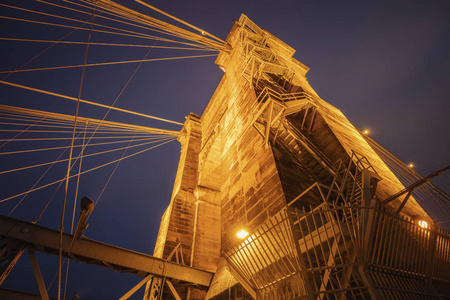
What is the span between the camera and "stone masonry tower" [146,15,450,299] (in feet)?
11.4

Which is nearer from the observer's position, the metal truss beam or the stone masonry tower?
A: the stone masonry tower

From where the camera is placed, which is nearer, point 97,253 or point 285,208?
point 285,208

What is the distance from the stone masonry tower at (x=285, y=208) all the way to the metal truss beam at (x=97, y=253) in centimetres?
63

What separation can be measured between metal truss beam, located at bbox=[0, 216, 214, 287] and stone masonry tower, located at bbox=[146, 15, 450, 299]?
2.07 ft

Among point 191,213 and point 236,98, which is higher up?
point 236,98

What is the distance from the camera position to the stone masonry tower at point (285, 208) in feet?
11.4

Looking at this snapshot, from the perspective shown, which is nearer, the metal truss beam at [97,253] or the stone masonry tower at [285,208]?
the stone masonry tower at [285,208]

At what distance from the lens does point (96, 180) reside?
118 meters

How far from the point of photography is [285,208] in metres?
4.15

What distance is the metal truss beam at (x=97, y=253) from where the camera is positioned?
5448mm

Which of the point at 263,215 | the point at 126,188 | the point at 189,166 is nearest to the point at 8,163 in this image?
the point at 126,188

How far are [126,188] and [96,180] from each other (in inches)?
816

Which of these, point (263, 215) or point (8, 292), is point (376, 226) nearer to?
point (263, 215)

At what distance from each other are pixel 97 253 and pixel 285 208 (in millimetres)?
4947
